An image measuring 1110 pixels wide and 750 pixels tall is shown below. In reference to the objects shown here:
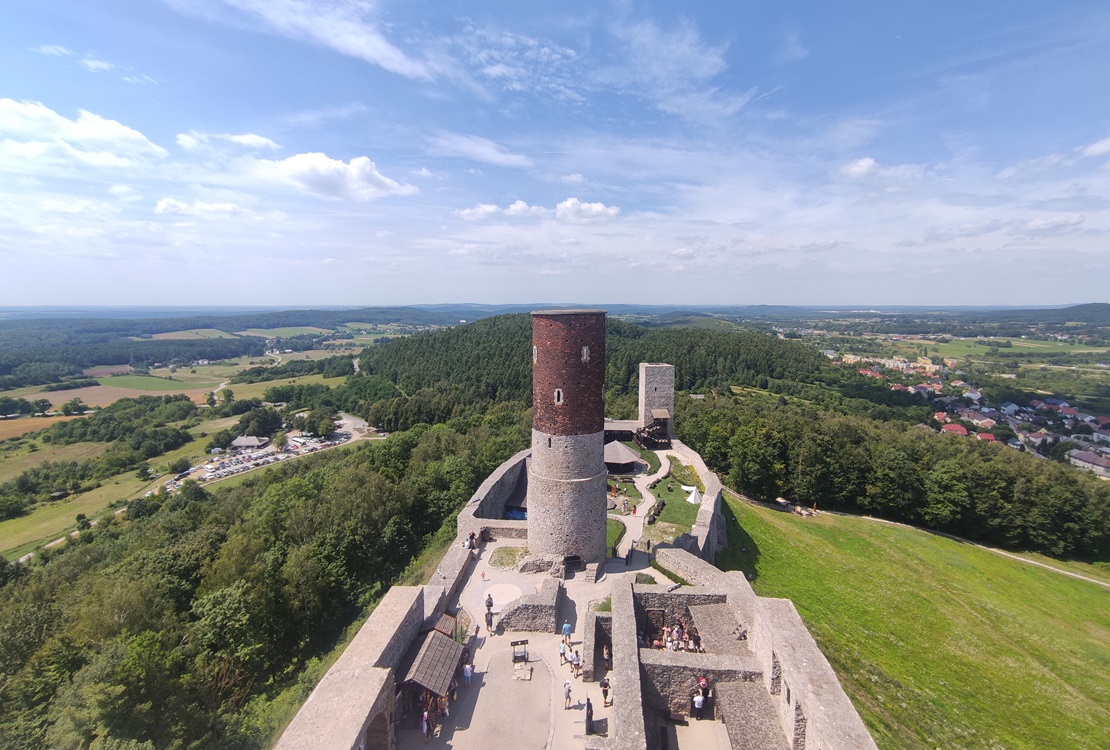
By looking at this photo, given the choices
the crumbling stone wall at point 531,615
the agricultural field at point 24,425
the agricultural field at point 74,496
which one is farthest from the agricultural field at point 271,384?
the crumbling stone wall at point 531,615

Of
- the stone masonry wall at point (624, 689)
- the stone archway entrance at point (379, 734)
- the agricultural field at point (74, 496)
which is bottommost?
the agricultural field at point (74, 496)

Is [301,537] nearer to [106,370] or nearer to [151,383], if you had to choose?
[151,383]

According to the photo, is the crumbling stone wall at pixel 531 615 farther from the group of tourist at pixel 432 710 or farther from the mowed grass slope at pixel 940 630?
the mowed grass slope at pixel 940 630

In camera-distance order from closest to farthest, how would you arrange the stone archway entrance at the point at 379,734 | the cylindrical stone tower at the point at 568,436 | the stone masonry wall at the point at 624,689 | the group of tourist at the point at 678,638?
the stone masonry wall at the point at 624,689
the stone archway entrance at the point at 379,734
the group of tourist at the point at 678,638
the cylindrical stone tower at the point at 568,436

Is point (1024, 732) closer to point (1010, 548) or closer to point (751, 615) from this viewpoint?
point (751, 615)

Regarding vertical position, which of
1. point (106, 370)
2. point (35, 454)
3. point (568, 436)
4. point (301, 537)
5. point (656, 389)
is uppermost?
point (568, 436)

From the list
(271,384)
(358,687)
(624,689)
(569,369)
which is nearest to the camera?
(358,687)

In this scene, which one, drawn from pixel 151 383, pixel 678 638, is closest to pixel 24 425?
pixel 151 383
